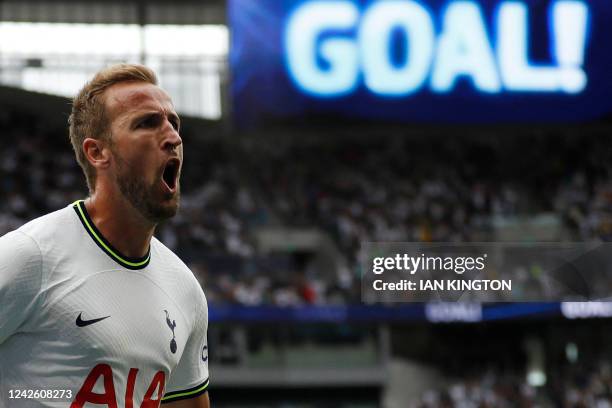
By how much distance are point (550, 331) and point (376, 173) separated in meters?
5.65

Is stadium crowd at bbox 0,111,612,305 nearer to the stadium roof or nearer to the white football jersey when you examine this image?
the stadium roof

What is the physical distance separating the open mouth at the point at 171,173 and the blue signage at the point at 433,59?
1908 cm

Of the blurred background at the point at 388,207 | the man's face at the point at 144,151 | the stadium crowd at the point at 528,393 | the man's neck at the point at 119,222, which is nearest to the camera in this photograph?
the man's face at the point at 144,151

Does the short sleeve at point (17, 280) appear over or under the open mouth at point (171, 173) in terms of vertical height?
under

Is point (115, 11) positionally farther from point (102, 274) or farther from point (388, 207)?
point (102, 274)

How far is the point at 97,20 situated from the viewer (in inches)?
1232

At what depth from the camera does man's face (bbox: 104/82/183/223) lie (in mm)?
2408

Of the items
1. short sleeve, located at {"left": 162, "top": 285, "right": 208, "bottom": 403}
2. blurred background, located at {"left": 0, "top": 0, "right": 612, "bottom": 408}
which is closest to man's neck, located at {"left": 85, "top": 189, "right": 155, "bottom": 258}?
short sleeve, located at {"left": 162, "top": 285, "right": 208, "bottom": 403}

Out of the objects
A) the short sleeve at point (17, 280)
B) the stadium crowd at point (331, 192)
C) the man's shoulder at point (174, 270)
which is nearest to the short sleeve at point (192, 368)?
the man's shoulder at point (174, 270)

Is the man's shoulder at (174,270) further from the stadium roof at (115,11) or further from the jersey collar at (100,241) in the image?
the stadium roof at (115,11)

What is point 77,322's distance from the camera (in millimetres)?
2412

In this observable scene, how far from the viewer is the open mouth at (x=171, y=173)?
7.91 feet

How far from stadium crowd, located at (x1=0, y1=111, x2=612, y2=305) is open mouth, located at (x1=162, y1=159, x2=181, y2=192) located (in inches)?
706

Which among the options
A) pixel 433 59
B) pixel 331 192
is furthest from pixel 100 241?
pixel 331 192
